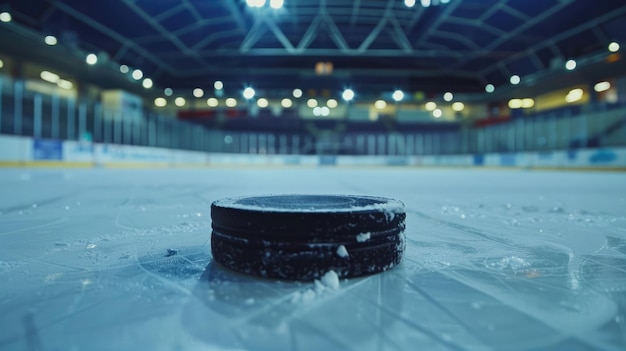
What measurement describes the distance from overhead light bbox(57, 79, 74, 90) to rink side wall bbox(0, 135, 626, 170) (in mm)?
5155

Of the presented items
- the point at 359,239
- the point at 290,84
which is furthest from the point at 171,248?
the point at 290,84

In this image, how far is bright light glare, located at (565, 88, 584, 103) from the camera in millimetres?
15102

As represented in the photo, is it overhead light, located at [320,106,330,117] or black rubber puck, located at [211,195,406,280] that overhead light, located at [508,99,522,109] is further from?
black rubber puck, located at [211,195,406,280]

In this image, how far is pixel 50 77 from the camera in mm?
13562

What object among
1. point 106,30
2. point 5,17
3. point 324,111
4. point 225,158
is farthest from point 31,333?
point 324,111

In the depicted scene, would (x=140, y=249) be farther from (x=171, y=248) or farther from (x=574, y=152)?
(x=574, y=152)

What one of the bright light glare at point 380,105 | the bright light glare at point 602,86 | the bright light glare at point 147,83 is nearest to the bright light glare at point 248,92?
the bright light glare at point 147,83

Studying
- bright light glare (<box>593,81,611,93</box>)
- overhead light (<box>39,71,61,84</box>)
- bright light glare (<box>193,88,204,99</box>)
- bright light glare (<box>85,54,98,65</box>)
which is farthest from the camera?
bright light glare (<box>193,88,204,99</box>)

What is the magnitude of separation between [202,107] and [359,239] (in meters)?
20.6

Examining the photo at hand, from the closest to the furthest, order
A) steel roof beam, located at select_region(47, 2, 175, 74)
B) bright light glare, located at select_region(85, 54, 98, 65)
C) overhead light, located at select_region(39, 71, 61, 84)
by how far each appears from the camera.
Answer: steel roof beam, located at select_region(47, 2, 175, 74) < bright light glare, located at select_region(85, 54, 98, 65) < overhead light, located at select_region(39, 71, 61, 84)

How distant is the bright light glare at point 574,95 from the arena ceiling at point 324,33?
2.80m

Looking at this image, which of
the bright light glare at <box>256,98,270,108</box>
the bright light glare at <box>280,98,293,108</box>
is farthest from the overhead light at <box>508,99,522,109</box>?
the bright light glare at <box>256,98,270,108</box>

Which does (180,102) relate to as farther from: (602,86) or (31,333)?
(31,333)

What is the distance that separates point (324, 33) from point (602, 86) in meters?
10.9
